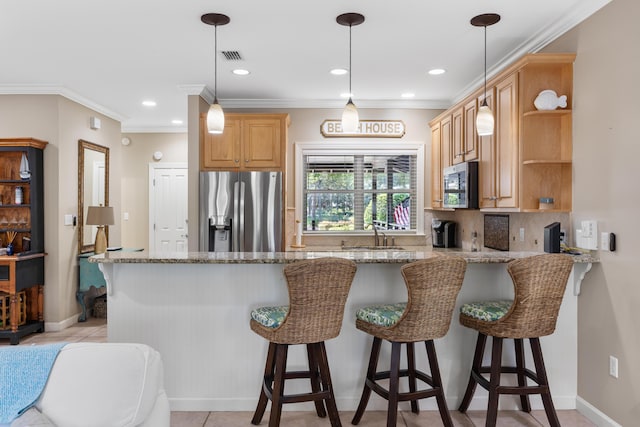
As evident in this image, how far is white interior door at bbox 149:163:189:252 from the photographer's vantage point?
24.7ft

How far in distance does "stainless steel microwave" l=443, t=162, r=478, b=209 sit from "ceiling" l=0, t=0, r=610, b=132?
912 millimetres

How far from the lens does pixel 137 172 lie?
297 inches

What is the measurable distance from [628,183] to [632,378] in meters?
1.05

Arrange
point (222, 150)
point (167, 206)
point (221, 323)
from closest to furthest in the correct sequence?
point (221, 323) → point (222, 150) → point (167, 206)

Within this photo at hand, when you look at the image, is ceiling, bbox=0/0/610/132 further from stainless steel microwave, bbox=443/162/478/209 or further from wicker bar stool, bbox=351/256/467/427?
wicker bar stool, bbox=351/256/467/427

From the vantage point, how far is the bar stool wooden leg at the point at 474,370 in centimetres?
275

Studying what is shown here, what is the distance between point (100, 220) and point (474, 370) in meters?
4.50

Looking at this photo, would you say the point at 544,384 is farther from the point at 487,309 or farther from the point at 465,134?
the point at 465,134

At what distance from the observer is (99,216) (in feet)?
17.9

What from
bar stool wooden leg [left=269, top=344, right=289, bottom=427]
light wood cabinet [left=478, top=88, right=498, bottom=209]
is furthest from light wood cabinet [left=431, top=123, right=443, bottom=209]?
bar stool wooden leg [left=269, top=344, right=289, bottom=427]

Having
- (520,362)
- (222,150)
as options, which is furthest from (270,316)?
(222,150)

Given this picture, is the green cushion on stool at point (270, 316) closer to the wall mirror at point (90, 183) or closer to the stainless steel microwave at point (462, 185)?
the stainless steel microwave at point (462, 185)

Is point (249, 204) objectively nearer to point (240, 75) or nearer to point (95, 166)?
point (240, 75)

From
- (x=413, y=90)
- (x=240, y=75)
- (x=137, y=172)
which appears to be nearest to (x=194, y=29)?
(x=240, y=75)
